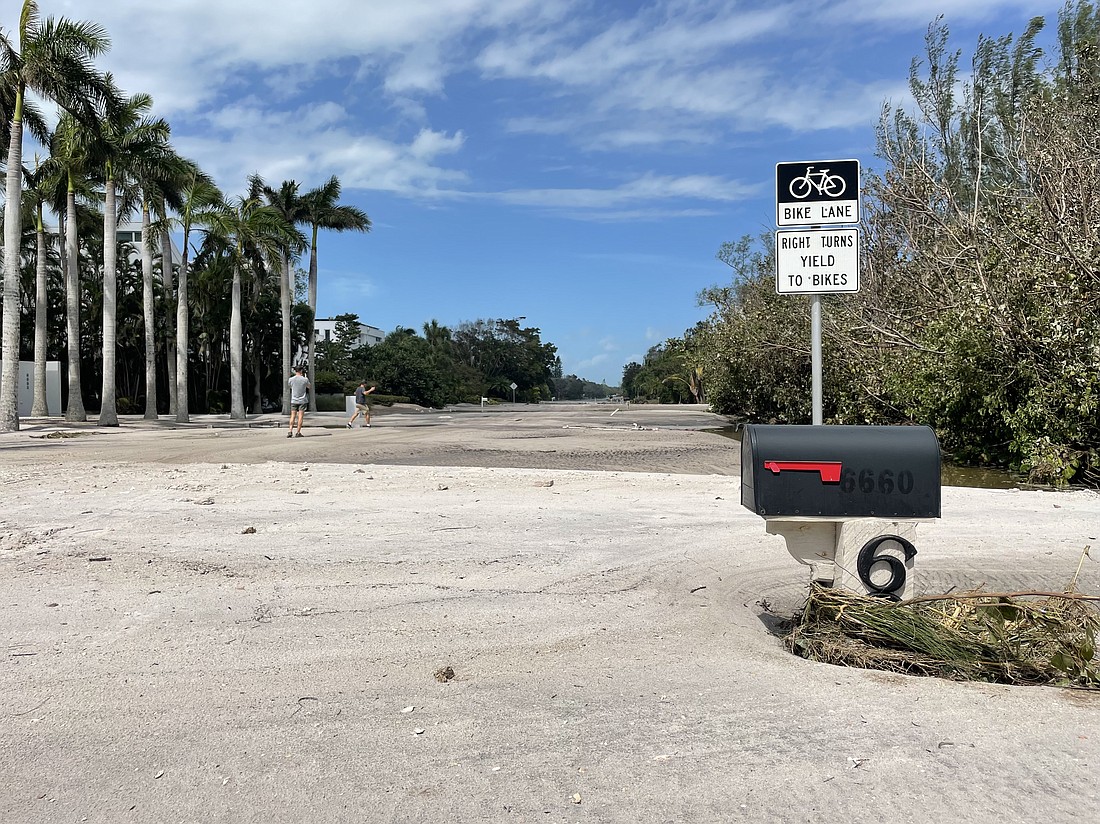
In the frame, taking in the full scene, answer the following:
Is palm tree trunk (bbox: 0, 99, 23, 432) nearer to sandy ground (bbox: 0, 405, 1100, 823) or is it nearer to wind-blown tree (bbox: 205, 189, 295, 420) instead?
wind-blown tree (bbox: 205, 189, 295, 420)

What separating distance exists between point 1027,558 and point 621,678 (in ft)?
13.7

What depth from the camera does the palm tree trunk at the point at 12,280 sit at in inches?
913

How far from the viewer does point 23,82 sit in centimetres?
2373

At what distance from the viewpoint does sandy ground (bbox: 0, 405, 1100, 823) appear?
290cm

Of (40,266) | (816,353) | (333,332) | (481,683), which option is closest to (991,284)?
(816,353)

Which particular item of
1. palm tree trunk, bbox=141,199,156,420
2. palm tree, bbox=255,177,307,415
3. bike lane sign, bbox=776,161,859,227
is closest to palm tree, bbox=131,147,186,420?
palm tree trunk, bbox=141,199,156,420

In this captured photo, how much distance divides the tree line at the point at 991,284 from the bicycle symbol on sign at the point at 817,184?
7.40 m

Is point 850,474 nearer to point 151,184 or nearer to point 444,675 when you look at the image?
point 444,675

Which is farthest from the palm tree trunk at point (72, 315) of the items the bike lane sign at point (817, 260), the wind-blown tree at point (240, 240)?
the bike lane sign at point (817, 260)

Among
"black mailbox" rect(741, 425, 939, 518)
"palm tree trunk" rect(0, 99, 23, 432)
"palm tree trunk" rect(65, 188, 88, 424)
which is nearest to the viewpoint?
"black mailbox" rect(741, 425, 939, 518)

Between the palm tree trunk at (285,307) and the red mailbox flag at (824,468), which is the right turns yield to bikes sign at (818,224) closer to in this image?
the red mailbox flag at (824,468)

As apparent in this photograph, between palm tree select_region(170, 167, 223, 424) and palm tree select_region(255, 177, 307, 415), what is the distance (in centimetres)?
623

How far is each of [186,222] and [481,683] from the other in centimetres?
3368

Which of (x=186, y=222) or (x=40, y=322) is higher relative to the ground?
(x=186, y=222)
